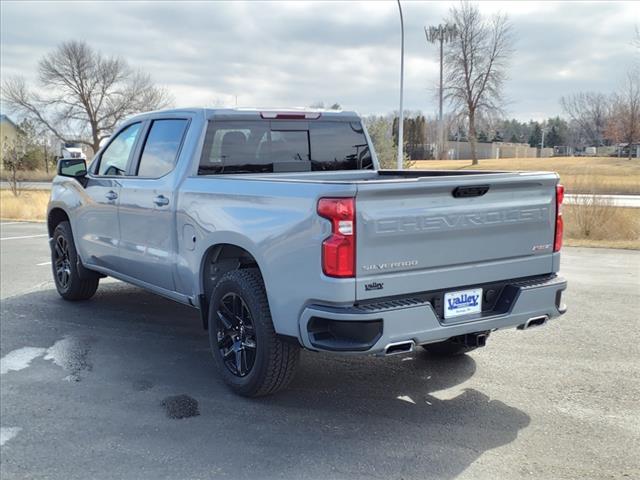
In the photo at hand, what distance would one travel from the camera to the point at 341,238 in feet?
11.2

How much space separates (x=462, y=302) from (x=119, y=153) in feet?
12.7

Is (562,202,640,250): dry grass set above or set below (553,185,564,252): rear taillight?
below

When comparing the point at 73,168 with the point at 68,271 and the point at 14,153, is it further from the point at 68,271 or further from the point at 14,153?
the point at 14,153

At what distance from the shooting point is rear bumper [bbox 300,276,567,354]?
3.45m

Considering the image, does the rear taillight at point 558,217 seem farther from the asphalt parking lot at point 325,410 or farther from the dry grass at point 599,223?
the dry grass at point 599,223

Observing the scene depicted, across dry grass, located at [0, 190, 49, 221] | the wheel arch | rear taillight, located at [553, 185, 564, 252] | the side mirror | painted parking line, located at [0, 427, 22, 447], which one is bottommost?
dry grass, located at [0, 190, 49, 221]

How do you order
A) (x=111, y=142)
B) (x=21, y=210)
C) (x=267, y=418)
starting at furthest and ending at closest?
(x=21, y=210) < (x=111, y=142) < (x=267, y=418)

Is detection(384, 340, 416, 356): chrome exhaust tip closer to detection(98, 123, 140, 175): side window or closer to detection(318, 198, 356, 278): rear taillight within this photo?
detection(318, 198, 356, 278): rear taillight

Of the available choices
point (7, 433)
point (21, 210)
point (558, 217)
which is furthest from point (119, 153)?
point (21, 210)

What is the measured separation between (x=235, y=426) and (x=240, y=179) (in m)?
1.62

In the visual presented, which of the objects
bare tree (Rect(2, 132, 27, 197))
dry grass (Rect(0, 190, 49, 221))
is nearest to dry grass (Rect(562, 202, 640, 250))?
dry grass (Rect(0, 190, 49, 221))

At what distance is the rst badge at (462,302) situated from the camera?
3797mm

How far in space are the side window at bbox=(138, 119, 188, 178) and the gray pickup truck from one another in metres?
0.01

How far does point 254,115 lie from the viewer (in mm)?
5273
